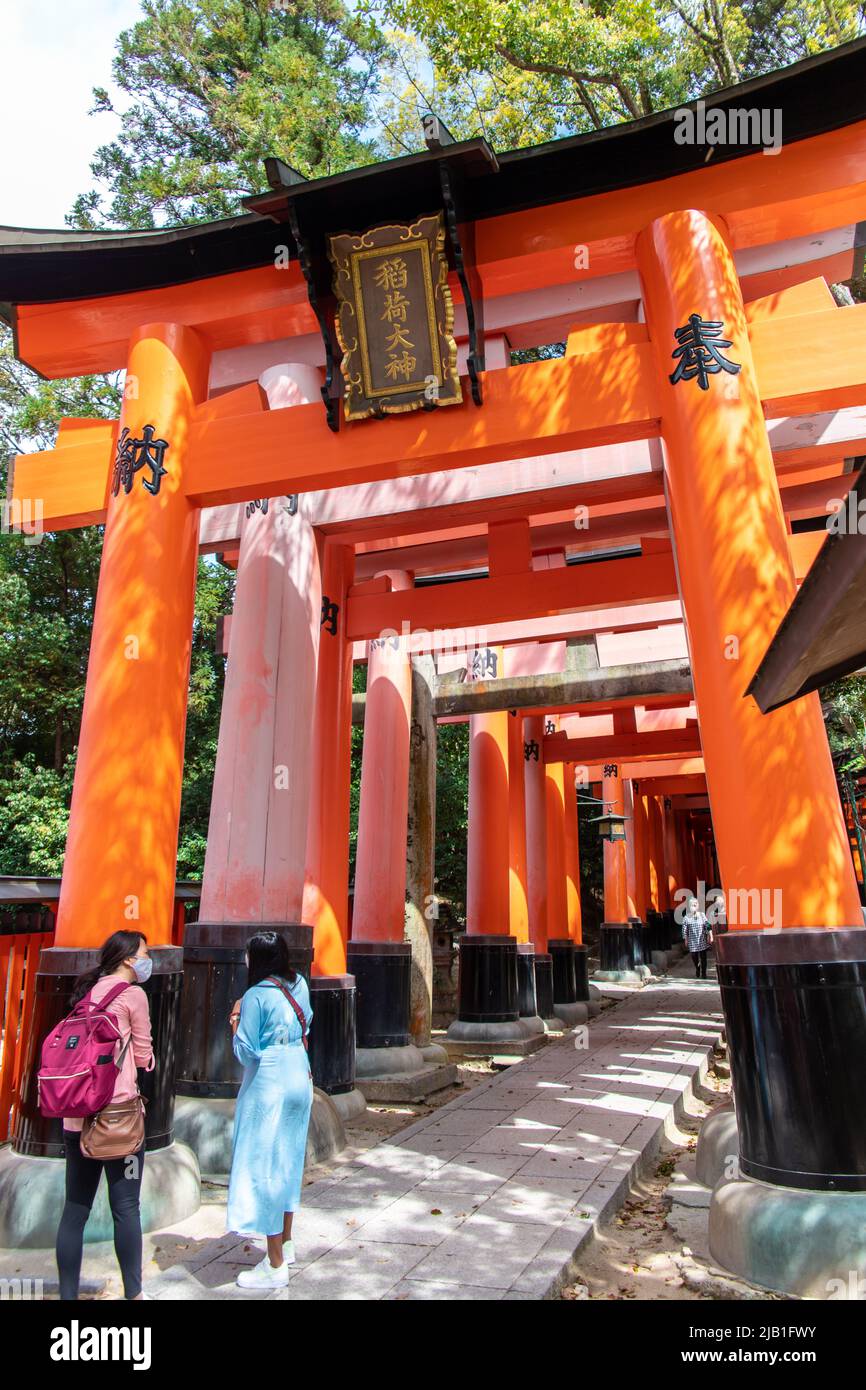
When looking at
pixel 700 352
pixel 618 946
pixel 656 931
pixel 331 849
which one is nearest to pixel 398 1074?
pixel 331 849

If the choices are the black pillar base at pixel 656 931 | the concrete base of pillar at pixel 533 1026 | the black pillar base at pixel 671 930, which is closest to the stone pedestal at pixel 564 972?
the concrete base of pillar at pixel 533 1026

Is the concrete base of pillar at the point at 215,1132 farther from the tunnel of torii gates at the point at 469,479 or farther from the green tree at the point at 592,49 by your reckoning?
the green tree at the point at 592,49

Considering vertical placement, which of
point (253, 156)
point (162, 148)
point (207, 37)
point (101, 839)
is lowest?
point (101, 839)

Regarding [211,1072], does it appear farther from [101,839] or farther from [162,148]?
[162,148]

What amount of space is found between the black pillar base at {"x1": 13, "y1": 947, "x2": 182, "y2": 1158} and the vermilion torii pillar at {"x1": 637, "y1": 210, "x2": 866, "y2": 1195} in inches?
111

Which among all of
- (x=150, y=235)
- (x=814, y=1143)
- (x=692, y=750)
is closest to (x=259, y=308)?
(x=150, y=235)

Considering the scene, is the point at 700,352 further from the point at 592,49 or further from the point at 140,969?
the point at 592,49

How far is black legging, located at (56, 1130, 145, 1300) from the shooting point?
320 centimetres

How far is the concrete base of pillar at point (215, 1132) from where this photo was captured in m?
5.21

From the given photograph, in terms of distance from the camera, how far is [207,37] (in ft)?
61.1

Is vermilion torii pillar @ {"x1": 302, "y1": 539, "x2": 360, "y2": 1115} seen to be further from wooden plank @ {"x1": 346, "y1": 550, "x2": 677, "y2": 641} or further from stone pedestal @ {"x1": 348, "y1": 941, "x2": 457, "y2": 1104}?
stone pedestal @ {"x1": 348, "y1": 941, "x2": 457, "y2": 1104}

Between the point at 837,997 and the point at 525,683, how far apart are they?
22.9 ft

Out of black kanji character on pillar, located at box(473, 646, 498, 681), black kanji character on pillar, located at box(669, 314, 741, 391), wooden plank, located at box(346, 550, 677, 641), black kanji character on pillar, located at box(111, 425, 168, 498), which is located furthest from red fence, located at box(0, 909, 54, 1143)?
black kanji character on pillar, located at box(473, 646, 498, 681)

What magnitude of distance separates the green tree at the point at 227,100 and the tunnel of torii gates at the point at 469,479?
1292cm
